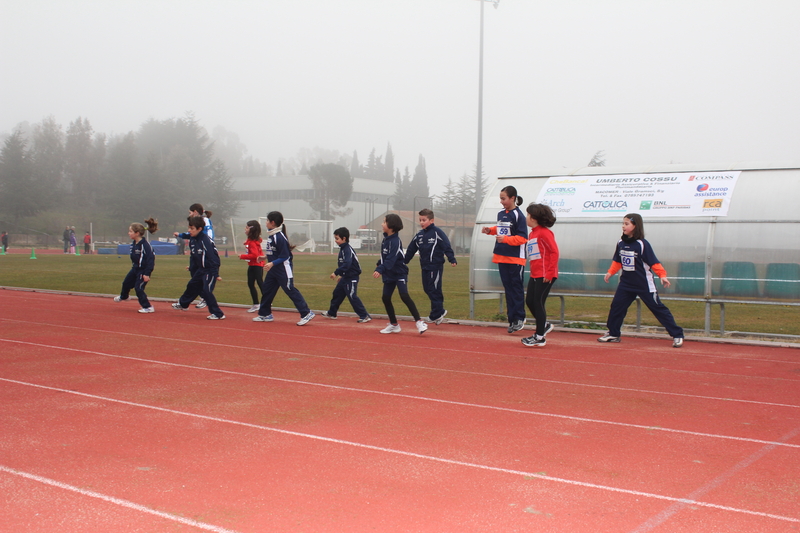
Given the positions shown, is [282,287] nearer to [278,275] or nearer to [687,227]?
[278,275]

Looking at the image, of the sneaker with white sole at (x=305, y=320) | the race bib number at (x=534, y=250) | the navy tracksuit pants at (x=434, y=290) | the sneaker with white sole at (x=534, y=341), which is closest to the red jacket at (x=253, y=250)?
the sneaker with white sole at (x=305, y=320)

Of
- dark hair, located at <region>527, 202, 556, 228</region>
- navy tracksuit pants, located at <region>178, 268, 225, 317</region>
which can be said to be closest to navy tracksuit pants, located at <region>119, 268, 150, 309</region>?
navy tracksuit pants, located at <region>178, 268, 225, 317</region>

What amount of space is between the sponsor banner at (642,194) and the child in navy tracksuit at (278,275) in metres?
4.65

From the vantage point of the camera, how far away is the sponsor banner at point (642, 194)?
11.9 meters

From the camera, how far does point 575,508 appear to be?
3883 millimetres

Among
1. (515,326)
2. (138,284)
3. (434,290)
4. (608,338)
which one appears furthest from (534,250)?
(138,284)

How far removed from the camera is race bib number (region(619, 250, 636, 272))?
34.7 feet

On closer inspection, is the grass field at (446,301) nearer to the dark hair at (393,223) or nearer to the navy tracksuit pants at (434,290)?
the navy tracksuit pants at (434,290)

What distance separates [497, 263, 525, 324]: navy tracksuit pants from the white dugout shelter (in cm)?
146

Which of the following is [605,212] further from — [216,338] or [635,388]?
[216,338]

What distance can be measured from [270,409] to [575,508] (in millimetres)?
2981

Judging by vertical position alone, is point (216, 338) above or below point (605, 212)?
below

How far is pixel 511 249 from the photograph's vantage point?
445 inches

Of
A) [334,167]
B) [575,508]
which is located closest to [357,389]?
[575,508]
